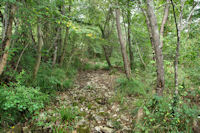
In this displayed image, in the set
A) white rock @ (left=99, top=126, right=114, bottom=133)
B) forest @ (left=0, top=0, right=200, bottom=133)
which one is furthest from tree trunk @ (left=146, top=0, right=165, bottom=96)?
white rock @ (left=99, top=126, right=114, bottom=133)

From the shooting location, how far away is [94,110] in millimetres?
3635

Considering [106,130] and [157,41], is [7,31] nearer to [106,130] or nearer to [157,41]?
[106,130]

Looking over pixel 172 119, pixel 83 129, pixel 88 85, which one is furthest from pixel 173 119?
pixel 88 85

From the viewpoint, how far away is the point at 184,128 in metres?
2.32

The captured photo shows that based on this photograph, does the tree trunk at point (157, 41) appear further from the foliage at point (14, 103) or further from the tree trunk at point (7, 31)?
the tree trunk at point (7, 31)

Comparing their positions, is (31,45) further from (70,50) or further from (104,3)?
(104,3)

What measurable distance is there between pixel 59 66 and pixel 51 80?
190 centimetres

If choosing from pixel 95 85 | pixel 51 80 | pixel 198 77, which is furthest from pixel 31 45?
pixel 198 77

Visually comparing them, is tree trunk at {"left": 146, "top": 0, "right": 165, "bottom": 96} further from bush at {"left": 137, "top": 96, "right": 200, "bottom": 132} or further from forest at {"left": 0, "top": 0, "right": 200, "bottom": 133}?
bush at {"left": 137, "top": 96, "right": 200, "bottom": 132}

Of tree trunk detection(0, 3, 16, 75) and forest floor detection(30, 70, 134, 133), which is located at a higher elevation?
tree trunk detection(0, 3, 16, 75)

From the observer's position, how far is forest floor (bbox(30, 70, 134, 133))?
2830 millimetres

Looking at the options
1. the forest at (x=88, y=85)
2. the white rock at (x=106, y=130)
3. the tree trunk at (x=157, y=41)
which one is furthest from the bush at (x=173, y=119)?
the white rock at (x=106, y=130)

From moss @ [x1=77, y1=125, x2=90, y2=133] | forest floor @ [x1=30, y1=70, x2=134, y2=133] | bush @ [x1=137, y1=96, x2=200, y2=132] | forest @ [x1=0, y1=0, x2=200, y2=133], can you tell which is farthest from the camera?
forest floor @ [x1=30, y1=70, x2=134, y2=133]

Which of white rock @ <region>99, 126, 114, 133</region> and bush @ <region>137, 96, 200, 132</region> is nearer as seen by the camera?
bush @ <region>137, 96, 200, 132</region>
